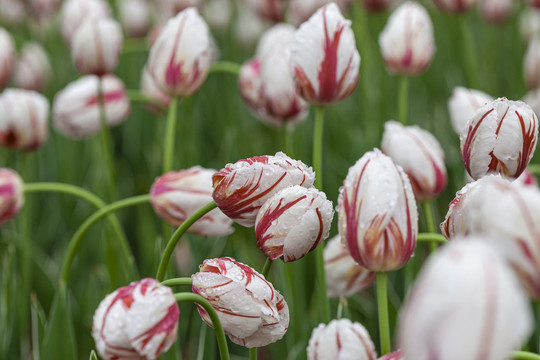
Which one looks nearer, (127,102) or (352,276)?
(352,276)

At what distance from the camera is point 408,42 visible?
4.90ft

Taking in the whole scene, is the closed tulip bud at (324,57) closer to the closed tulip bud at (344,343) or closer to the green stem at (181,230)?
the green stem at (181,230)

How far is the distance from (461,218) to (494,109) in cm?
13

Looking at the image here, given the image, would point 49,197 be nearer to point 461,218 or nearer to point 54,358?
point 54,358

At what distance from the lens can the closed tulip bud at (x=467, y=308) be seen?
1.09 feet

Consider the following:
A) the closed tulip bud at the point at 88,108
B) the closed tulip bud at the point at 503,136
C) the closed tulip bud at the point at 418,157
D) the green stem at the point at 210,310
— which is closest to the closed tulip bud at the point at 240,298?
the green stem at the point at 210,310

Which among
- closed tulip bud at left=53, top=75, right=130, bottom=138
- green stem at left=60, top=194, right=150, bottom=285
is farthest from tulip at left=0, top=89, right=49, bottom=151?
green stem at left=60, top=194, right=150, bottom=285

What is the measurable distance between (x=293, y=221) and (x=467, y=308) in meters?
0.35

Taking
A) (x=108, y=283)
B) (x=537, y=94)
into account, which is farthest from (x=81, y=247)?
(x=537, y=94)

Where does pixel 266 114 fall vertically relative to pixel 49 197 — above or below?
above

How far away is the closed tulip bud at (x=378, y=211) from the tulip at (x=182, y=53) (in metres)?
0.60

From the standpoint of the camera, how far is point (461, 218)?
2.12ft

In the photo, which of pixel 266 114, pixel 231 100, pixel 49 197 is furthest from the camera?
pixel 231 100

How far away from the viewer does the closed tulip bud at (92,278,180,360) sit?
0.57 m
